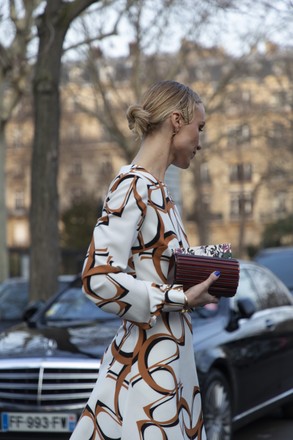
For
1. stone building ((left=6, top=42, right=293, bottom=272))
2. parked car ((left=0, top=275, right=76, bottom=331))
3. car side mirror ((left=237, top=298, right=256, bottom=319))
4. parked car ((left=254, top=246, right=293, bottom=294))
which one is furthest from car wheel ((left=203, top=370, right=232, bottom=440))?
stone building ((left=6, top=42, right=293, bottom=272))

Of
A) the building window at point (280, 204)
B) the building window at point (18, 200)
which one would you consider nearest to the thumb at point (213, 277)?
the building window at point (280, 204)

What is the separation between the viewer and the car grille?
6984mm

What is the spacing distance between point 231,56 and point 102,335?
2891cm

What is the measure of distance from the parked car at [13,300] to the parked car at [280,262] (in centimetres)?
307

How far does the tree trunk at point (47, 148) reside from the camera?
42.0ft

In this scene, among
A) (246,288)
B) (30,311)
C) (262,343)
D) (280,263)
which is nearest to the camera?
(262,343)

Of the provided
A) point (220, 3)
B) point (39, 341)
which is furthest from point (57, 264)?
point (39, 341)

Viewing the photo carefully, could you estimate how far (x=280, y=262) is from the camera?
16703 mm

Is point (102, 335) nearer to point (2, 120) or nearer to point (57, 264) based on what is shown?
point (57, 264)

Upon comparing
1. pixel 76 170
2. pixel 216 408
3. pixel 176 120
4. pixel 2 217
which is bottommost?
pixel 216 408

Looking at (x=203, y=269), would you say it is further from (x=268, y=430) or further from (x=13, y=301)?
(x=13, y=301)

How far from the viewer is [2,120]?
26922mm

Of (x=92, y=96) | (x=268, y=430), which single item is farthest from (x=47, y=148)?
(x=92, y=96)

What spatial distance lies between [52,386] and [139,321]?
3928mm
